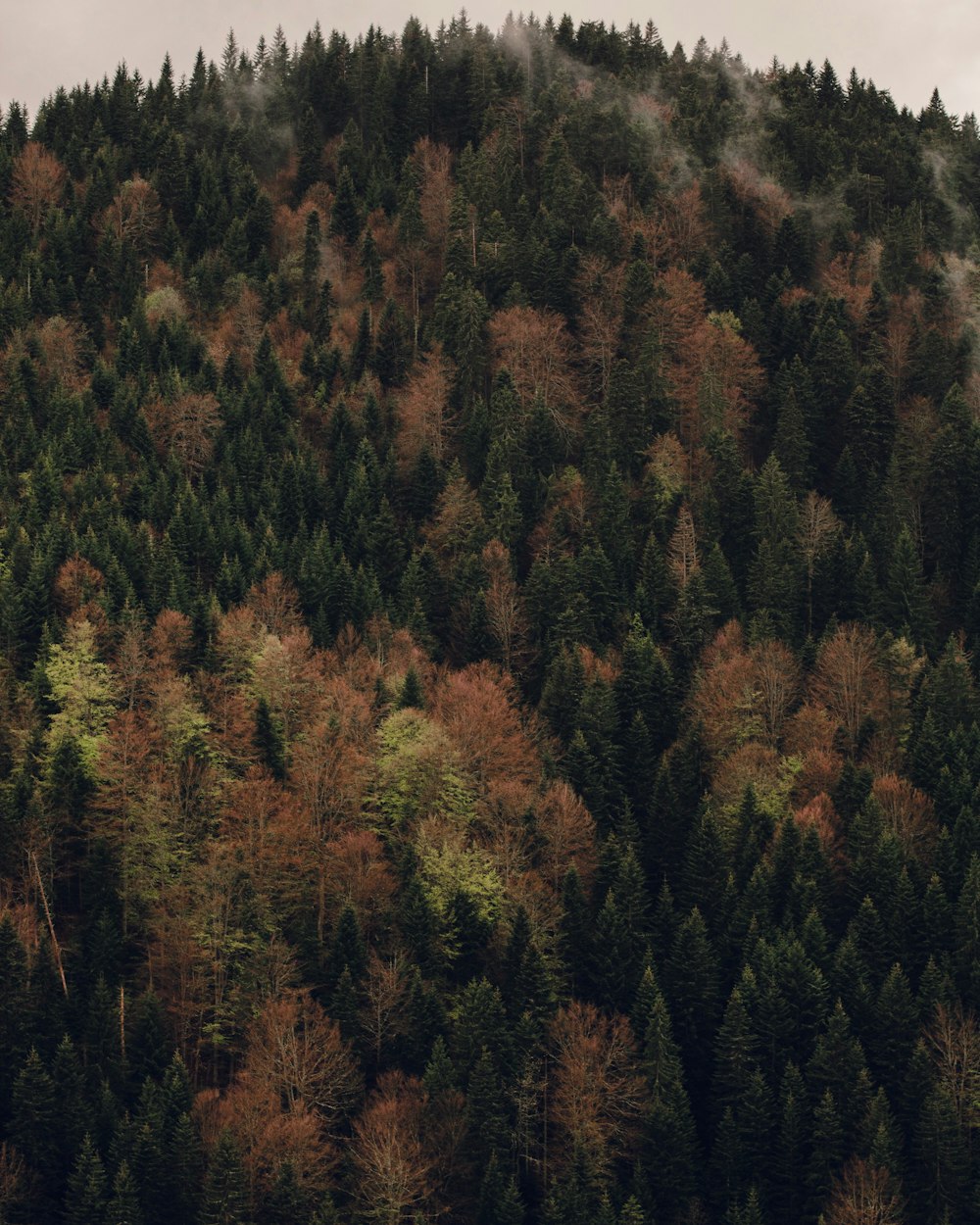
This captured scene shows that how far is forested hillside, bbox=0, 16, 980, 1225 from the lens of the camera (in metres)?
72.9

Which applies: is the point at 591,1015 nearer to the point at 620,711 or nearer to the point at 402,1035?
the point at 402,1035

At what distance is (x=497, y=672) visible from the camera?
100 meters

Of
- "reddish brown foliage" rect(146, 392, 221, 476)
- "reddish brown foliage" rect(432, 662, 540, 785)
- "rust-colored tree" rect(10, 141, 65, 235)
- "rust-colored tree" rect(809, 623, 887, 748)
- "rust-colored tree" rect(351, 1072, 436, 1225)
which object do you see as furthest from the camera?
"rust-colored tree" rect(10, 141, 65, 235)

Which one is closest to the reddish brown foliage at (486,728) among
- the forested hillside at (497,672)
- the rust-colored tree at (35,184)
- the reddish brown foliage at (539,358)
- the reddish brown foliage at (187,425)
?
the forested hillside at (497,672)

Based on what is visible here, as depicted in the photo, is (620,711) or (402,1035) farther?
(620,711)

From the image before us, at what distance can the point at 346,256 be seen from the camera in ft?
490

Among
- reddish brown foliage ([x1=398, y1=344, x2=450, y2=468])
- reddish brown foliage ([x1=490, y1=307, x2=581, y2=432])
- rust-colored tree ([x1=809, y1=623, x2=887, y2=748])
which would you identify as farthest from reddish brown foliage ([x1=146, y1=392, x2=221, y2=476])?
rust-colored tree ([x1=809, y1=623, x2=887, y2=748])

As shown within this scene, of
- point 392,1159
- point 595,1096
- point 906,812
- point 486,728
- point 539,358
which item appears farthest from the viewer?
point 539,358

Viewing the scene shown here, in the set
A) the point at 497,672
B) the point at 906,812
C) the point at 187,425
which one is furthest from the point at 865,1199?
the point at 187,425

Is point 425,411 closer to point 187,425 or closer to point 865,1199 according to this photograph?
point 187,425

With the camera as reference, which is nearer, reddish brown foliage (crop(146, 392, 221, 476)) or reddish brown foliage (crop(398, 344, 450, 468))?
reddish brown foliage (crop(146, 392, 221, 476))

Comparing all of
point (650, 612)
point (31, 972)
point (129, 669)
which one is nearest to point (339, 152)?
point (650, 612)

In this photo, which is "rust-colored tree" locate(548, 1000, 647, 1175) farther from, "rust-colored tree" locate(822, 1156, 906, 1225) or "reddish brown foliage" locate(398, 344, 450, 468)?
"reddish brown foliage" locate(398, 344, 450, 468)

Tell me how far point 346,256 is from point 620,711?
2698 inches
